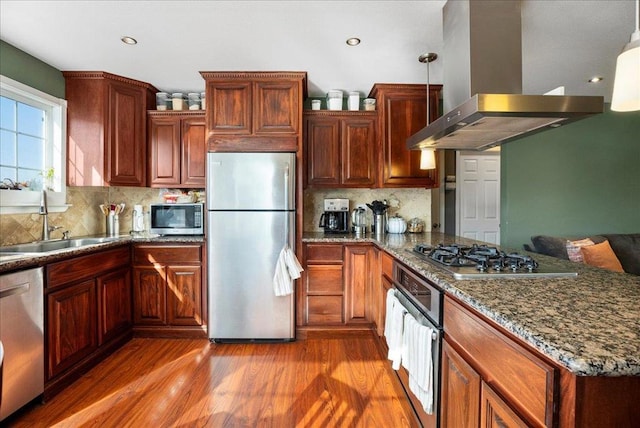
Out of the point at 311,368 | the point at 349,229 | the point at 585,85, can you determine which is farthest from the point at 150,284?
the point at 585,85

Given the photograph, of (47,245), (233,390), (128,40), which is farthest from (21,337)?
(128,40)

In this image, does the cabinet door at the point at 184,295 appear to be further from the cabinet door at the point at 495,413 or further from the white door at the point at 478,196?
the white door at the point at 478,196

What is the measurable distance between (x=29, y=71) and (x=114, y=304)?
198 centimetres

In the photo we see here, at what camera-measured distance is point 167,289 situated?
2.84 m

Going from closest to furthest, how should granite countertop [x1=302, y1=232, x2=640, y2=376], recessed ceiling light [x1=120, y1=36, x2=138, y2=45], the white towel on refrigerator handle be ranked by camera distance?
granite countertop [x1=302, y1=232, x2=640, y2=376] → recessed ceiling light [x1=120, y1=36, x2=138, y2=45] → the white towel on refrigerator handle

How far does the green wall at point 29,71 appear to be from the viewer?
2332mm

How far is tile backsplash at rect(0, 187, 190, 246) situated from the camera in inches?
94.2

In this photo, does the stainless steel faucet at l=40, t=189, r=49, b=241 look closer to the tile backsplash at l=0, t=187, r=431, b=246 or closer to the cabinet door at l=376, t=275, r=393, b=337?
the tile backsplash at l=0, t=187, r=431, b=246

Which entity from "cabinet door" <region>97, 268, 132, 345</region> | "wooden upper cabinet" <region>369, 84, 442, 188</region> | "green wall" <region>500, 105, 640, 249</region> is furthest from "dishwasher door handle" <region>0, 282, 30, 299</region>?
"green wall" <region>500, 105, 640, 249</region>

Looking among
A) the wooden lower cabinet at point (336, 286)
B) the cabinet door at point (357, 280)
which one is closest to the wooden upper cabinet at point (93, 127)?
the wooden lower cabinet at point (336, 286)

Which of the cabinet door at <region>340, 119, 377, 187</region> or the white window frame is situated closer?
the white window frame

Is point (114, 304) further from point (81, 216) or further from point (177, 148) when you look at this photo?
point (177, 148)

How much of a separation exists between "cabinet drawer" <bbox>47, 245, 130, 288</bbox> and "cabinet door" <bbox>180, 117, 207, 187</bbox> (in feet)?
2.88

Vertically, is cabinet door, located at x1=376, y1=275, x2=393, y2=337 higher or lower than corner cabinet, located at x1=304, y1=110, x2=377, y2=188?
lower
